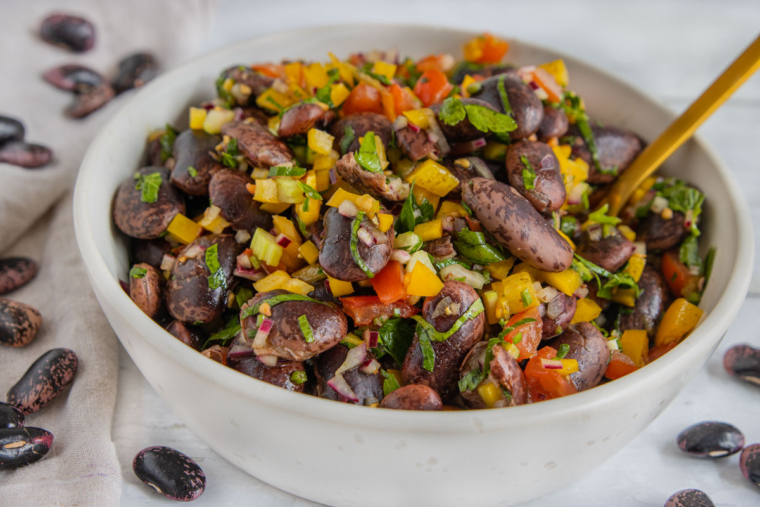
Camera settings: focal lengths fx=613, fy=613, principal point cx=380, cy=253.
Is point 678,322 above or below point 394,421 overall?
above

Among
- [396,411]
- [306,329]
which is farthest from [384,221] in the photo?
[396,411]

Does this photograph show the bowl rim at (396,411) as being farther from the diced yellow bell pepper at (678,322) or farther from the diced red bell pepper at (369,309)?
the diced red bell pepper at (369,309)

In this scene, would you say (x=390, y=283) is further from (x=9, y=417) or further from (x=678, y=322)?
(x=9, y=417)

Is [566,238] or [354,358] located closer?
[354,358]

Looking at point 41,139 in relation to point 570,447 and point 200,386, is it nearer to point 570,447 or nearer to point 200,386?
point 200,386

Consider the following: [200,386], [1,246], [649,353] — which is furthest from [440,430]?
[1,246]

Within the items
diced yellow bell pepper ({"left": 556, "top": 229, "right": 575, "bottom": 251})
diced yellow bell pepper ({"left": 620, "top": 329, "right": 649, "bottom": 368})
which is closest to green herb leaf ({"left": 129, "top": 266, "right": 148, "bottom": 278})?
diced yellow bell pepper ({"left": 556, "top": 229, "right": 575, "bottom": 251})

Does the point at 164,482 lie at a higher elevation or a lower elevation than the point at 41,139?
higher

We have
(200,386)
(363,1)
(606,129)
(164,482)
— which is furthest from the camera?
(363,1)
